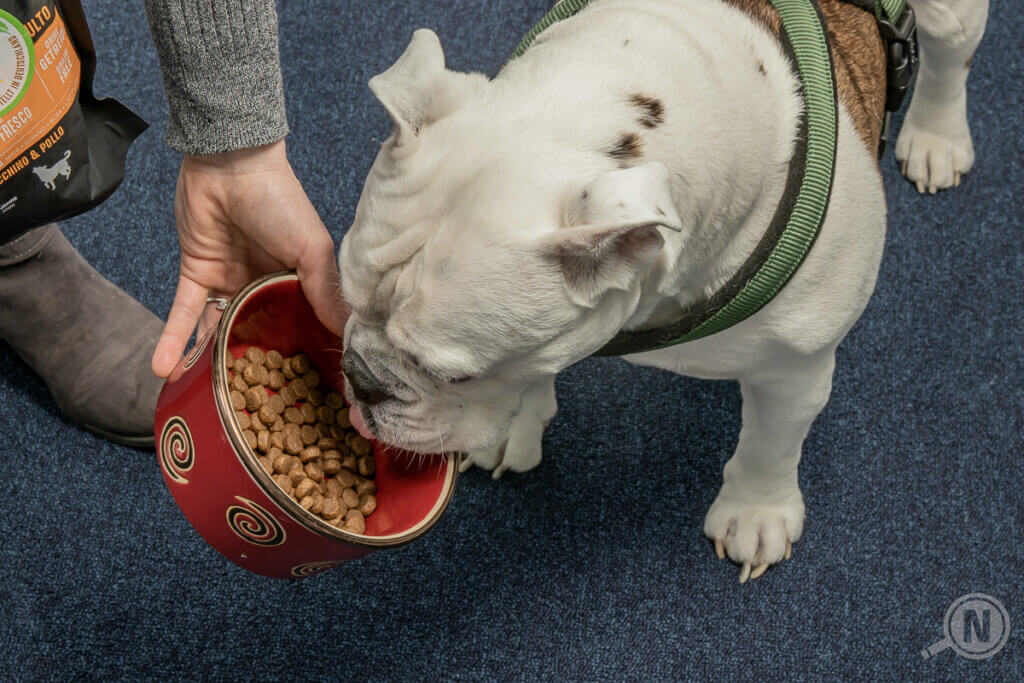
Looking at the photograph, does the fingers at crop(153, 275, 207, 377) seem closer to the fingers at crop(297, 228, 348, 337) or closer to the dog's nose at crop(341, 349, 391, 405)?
the fingers at crop(297, 228, 348, 337)

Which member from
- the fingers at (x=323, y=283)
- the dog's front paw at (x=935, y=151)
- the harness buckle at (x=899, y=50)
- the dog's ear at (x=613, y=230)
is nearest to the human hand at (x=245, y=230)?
the fingers at (x=323, y=283)

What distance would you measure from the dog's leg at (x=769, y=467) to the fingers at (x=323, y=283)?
0.50 m

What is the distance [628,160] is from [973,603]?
1076mm

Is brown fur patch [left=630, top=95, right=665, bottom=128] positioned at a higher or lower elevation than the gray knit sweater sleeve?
→ higher

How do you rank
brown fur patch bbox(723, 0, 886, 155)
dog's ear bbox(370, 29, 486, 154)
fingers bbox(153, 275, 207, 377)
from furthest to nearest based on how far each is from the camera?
fingers bbox(153, 275, 207, 377) < brown fur patch bbox(723, 0, 886, 155) < dog's ear bbox(370, 29, 486, 154)

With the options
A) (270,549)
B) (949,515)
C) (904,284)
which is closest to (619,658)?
(949,515)

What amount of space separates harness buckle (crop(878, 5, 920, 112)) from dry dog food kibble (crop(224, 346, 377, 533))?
77 centimetres

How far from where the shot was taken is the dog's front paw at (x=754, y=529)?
5.13 ft

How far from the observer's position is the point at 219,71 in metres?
1.19

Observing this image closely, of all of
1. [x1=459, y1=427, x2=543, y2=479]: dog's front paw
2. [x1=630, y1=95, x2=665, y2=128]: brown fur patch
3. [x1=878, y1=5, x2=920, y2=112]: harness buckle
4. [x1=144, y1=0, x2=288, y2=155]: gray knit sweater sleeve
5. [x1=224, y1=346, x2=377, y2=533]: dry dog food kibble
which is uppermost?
[x1=630, y1=95, x2=665, y2=128]: brown fur patch

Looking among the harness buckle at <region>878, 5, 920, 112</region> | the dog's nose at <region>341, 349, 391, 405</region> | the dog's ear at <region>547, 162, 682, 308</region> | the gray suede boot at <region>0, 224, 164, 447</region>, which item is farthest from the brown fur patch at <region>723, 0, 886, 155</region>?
the gray suede boot at <region>0, 224, 164, 447</region>

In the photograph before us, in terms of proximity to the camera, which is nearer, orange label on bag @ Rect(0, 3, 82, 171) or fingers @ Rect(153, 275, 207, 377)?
orange label on bag @ Rect(0, 3, 82, 171)

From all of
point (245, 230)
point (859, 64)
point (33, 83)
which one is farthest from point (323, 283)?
point (859, 64)

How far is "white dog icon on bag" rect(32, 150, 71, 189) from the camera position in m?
1.20
